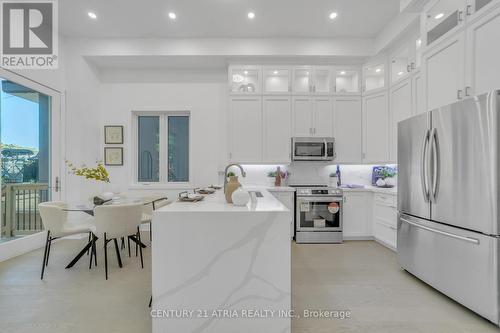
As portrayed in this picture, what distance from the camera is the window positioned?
498cm

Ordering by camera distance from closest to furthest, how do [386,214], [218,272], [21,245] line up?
[218,272], [21,245], [386,214]

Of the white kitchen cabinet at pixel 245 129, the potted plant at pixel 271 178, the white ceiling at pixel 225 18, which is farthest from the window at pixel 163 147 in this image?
the potted plant at pixel 271 178

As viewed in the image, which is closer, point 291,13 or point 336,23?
point 291,13

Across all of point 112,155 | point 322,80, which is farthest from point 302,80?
point 112,155

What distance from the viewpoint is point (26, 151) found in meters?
3.73

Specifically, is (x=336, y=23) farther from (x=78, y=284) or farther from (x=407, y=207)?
(x=78, y=284)

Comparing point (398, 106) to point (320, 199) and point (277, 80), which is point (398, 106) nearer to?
point (320, 199)

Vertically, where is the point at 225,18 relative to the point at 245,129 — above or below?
above

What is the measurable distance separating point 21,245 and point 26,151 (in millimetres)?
1388

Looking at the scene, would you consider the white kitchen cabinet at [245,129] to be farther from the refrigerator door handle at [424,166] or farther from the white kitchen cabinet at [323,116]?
the refrigerator door handle at [424,166]

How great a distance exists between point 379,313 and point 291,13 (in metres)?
3.90

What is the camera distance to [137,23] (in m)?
3.88

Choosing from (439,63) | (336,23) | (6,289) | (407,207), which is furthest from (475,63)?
(6,289)

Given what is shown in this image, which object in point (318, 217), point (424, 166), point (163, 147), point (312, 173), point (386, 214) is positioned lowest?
point (318, 217)
